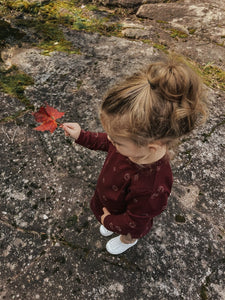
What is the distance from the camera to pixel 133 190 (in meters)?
1.19

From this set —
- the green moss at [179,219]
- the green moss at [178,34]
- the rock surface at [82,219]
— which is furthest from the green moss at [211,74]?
the green moss at [179,219]

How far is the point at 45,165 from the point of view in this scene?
1.99 meters

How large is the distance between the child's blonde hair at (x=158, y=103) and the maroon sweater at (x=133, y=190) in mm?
184

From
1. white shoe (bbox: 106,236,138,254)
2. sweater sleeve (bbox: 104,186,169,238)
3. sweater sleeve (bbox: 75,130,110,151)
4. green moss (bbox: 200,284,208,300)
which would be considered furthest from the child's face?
green moss (bbox: 200,284,208,300)

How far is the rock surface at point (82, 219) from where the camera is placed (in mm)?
1560

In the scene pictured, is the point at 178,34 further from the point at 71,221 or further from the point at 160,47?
the point at 71,221

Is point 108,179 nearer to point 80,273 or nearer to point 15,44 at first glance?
point 80,273

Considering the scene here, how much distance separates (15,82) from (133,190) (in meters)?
1.87

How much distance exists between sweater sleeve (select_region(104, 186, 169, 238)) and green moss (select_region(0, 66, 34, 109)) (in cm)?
150

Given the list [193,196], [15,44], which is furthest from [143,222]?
[15,44]

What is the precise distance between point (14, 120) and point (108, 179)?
1.28 m

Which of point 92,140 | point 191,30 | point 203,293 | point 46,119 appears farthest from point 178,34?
point 203,293

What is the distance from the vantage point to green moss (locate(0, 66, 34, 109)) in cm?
233

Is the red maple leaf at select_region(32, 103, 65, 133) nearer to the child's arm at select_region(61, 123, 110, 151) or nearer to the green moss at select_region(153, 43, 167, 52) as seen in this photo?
the child's arm at select_region(61, 123, 110, 151)
